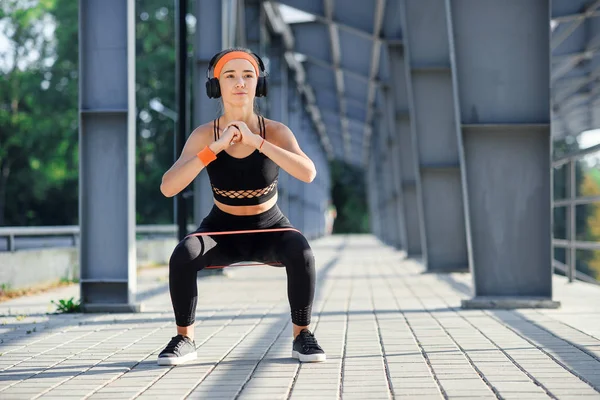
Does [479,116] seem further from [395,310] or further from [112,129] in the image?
[112,129]

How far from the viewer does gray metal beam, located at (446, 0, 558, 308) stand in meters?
8.47

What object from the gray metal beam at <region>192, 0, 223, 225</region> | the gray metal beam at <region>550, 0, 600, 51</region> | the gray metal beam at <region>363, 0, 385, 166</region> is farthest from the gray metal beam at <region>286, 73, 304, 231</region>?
the gray metal beam at <region>192, 0, 223, 225</region>

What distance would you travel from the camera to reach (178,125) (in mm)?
12789

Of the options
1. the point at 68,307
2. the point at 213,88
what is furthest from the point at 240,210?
the point at 68,307

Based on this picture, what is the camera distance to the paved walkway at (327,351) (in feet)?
14.4

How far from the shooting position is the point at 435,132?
559 inches

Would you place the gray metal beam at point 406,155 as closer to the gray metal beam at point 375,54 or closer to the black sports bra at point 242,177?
the gray metal beam at point 375,54

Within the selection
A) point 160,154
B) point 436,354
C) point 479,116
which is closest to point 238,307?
point 479,116

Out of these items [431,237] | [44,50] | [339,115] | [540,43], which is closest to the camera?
[540,43]

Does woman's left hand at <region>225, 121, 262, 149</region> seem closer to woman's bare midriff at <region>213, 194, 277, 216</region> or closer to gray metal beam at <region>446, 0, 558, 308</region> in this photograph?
woman's bare midriff at <region>213, 194, 277, 216</region>

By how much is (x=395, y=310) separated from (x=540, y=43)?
111 inches

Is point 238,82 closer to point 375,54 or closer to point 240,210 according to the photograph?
point 240,210

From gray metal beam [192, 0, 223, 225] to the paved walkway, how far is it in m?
4.24

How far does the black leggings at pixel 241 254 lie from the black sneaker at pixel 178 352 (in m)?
0.11
